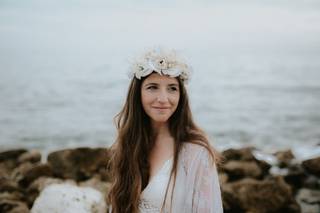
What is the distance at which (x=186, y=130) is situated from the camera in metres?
3.39

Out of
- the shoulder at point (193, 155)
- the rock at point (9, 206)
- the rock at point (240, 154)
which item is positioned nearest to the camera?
the shoulder at point (193, 155)

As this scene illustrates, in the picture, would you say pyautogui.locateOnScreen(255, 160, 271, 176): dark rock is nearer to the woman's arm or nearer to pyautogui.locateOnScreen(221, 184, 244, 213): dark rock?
pyautogui.locateOnScreen(221, 184, 244, 213): dark rock

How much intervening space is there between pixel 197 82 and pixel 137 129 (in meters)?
31.8

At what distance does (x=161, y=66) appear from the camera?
3.28 meters

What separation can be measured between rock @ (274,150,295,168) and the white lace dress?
6.35 metres

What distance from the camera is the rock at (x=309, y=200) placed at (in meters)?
7.10

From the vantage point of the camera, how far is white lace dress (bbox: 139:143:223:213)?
3.06m


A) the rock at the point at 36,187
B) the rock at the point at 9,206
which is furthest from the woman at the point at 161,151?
the rock at the point at 36,187

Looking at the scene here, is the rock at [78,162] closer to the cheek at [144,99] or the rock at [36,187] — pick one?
the rock at [36,187]

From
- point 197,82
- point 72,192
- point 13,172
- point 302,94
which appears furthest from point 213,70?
point 72,192

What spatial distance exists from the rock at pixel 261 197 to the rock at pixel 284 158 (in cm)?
235

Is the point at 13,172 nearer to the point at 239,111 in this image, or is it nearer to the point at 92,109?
the point at 92,109

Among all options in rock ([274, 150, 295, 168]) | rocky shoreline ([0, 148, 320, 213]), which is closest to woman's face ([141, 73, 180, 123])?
rocky shoreline ([0, 148, 320, 213])

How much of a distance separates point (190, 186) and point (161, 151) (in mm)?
436
